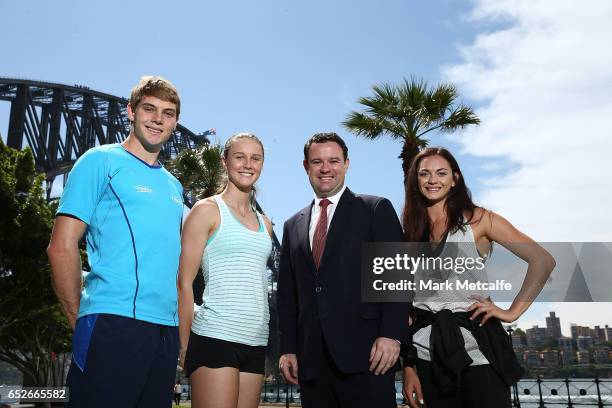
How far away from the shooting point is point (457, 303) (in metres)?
3.32

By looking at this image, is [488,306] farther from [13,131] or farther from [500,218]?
[13,131]

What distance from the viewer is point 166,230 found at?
9.62 feet

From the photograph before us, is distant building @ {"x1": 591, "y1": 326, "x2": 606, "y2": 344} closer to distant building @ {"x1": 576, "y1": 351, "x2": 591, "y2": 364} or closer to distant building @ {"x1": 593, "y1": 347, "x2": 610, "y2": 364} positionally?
distant building @ {"x1": 593, "y1": 347, "x2": 610, "y2": 364}

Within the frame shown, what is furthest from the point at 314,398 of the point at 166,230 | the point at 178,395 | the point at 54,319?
the point at 178,395

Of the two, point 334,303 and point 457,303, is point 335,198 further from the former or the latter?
point 457,303

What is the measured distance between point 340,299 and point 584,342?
13.5 ft

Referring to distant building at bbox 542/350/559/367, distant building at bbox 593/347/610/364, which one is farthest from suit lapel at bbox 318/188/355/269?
distant building at bbox 593/347/610/364

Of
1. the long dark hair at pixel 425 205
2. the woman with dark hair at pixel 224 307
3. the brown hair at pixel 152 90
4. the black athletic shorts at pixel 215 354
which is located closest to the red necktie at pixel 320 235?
the woman with dark hair at pixel 224 307

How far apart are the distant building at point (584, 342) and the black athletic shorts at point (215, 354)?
12.2 feet

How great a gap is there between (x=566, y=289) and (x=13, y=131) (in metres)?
60.4

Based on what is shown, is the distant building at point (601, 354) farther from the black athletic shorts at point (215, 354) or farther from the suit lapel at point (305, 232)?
the black athletic shorts at point (215, 354)

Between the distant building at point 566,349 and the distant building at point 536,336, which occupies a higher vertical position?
the distant building at point 536,336

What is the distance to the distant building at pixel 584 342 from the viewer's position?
555 centimetres

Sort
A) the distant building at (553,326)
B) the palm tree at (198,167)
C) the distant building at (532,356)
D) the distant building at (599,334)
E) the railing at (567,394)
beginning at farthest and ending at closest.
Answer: the palm tree at (198,167)
the railing at (567,394)
the distant building at (599,334)
the distant building at (532,356)
the distant building at (553,326)
